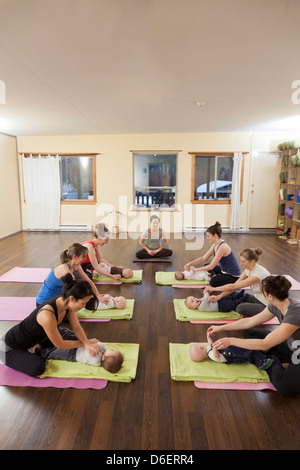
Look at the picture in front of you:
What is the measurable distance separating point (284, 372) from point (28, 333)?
1.72 meters

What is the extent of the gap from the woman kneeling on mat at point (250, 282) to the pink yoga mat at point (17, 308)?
1.32 m

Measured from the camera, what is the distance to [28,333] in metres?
2.01

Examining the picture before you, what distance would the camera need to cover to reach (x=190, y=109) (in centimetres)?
450

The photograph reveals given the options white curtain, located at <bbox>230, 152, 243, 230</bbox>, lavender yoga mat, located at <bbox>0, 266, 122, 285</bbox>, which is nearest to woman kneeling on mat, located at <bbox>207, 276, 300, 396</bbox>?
lavender yoga mat, located at <bbox>0, 266, 122, 285</bbox>

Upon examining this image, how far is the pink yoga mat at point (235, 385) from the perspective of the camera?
2.00 metres

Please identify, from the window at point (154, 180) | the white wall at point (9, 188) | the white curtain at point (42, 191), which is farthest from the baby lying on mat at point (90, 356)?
the white curtain at point (42, 191)

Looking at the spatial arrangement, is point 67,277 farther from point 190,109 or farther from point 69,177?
point 69,177

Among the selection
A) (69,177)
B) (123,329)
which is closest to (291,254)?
(123,329)

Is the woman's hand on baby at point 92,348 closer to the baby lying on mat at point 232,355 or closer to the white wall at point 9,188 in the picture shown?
the baby lying on mat at point 232,355

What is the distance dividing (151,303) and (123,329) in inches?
25.3

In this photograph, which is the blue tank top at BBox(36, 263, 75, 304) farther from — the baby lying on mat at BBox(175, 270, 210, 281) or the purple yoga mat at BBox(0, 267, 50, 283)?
the baby lying on mat at BBox(175, 270, 210, 281)

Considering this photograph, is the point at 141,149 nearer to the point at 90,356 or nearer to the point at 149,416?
the point at 90,356

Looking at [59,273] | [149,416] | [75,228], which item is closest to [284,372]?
[149,416]

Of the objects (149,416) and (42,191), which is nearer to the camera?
(149,416)
